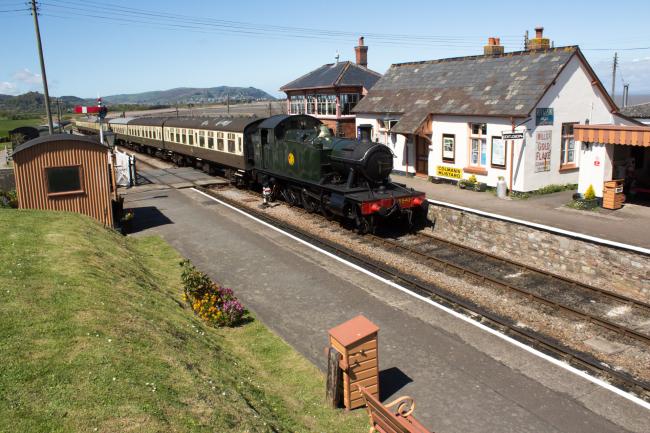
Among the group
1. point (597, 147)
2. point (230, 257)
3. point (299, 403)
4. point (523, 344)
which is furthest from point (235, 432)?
point (597, 147)

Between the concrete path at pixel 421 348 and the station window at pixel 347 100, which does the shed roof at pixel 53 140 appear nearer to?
the concrete path at pixel 421 348

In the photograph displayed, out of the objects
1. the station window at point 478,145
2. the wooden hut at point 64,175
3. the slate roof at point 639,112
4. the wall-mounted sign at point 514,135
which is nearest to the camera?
the wooden hut at point 64,175

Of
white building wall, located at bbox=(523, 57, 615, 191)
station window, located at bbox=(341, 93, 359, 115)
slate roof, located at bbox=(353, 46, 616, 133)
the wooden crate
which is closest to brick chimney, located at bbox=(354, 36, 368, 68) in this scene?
station window, located at bbox=(341, 93, 359, 115)

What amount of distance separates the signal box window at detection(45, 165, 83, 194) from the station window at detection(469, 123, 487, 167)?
15952 mm

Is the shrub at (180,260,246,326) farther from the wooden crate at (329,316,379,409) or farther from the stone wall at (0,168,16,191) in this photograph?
the stone wall at (0,168,16,191)

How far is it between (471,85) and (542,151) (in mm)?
4887

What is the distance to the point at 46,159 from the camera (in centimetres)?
1617

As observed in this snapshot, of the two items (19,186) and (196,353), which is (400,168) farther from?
(196,353)

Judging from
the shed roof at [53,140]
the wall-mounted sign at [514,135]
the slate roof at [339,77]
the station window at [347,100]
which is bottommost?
the wall-mounted sign at [514,135]

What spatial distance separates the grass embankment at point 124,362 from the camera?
→ 5.77 metres

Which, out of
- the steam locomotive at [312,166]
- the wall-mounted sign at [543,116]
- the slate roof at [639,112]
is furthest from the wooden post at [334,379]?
the slate roof at [639,112]

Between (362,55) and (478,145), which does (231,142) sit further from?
(362,55)

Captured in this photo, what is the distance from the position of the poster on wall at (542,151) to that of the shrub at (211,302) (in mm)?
15132

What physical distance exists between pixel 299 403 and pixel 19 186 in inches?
517
